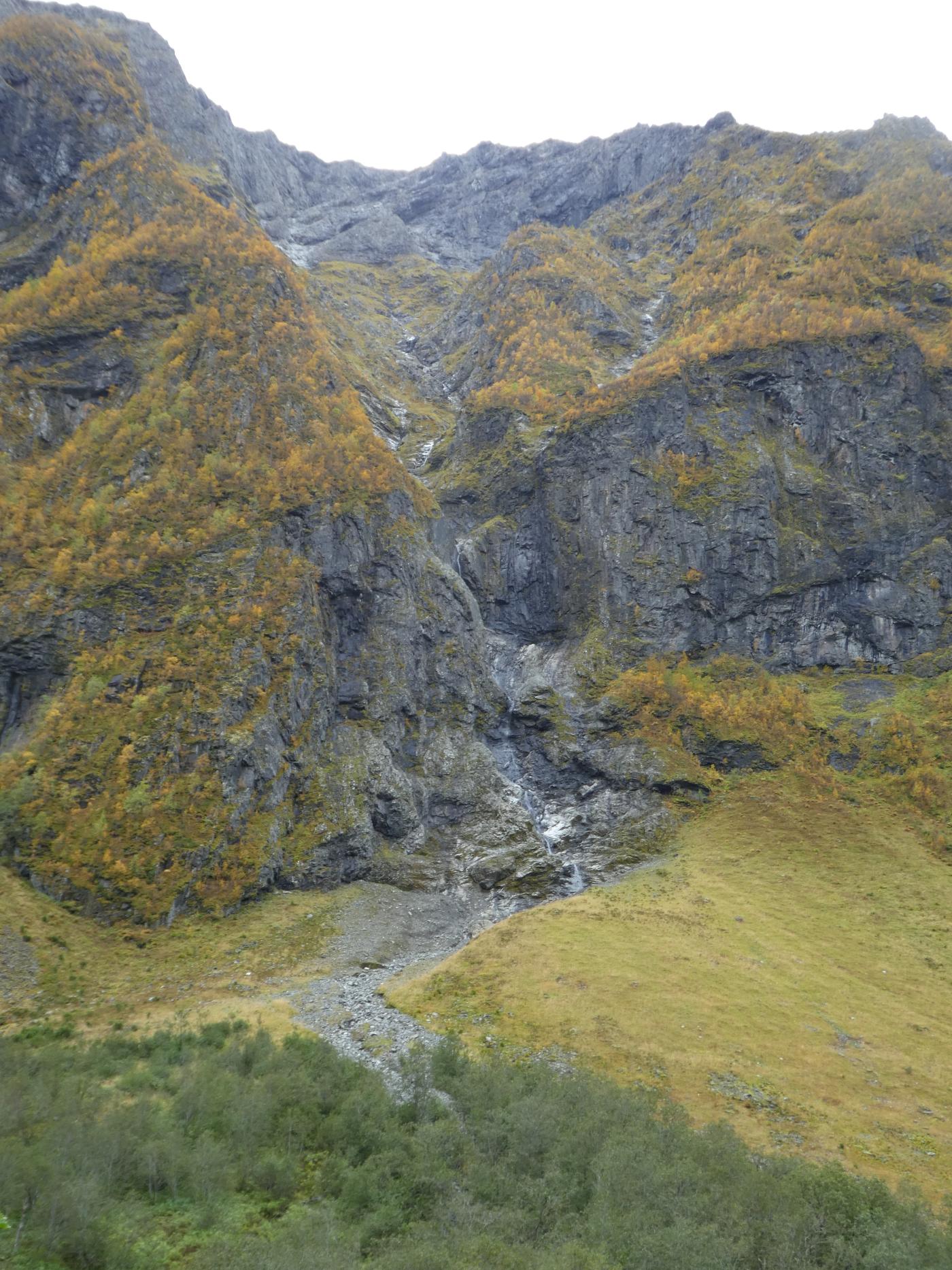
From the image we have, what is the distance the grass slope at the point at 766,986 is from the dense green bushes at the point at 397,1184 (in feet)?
26.7

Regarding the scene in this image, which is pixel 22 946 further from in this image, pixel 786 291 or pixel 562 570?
pixel 786 291

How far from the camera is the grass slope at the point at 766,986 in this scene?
28.4 meters

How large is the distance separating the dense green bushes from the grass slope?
320 inches

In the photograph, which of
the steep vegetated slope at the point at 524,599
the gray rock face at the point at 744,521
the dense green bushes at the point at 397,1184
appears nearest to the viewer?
the dense green bushes at the point at 397,1184

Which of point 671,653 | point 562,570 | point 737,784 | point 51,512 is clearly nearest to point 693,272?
point 562,570

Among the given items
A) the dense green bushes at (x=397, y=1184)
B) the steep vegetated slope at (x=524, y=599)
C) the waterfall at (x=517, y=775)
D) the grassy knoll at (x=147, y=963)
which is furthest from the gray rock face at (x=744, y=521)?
the dense green bushes at (x=397, y=1184)

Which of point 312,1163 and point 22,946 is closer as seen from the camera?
point 312,1163

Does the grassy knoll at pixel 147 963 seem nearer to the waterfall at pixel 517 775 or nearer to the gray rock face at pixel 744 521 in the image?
the waterfall at pixel 517 775

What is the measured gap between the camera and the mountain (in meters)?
57.6

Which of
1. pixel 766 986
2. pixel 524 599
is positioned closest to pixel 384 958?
pixel 766 986

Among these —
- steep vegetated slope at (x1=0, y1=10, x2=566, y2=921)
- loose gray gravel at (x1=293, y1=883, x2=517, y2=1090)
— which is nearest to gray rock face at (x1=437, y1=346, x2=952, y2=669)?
steep vegetated slope at (x1=0, y1=10, x2=566, y2=921)

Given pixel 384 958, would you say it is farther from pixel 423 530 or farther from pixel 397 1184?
pixel 423 530

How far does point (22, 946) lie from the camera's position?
39344mm

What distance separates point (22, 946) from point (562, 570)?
2810 inches
